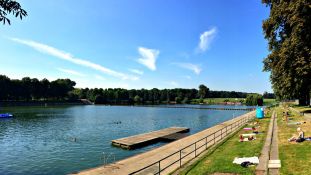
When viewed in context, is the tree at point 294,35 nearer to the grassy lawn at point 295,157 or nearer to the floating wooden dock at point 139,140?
the grassy lawn at point 295,157

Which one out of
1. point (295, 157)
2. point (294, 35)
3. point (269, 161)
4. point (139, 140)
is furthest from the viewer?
point (139, 140)

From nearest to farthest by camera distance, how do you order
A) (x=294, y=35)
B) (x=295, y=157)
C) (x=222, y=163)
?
(x=295, y=157)
(x=222, y=163)
(x=294, y=35)

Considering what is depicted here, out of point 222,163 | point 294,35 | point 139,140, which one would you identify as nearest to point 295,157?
point 222,163

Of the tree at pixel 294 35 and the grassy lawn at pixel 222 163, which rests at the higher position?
the tree at pixel 294 35

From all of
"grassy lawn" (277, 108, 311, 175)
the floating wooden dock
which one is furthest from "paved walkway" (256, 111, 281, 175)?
the floating wooden dock

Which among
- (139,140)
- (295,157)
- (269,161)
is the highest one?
(295,157)

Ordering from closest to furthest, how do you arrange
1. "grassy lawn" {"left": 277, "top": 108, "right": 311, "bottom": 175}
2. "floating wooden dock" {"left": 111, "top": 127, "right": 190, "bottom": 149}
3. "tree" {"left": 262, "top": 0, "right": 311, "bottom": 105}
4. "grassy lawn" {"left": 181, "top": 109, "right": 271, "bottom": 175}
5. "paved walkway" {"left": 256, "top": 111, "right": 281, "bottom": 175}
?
"grassy lawn" {"left": 277, "top": 108, "right": 311, "bottom": 175} → "paved walkway" {"left": 256, "top": 111, "right": 281, "bottom": 175} → "grassy lawn" {"left": 181, "top": 109, "right": 271, "bottom": 175} → "tree" {"left": 262, "top": 0, "right": 311, "bottom": 105} → "floating wooden dock" {"left": 111, "top": 127, "right": 190, "bottom": 149}

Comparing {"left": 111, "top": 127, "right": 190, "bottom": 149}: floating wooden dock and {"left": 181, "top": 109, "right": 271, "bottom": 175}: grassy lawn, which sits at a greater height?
{"left": 181, "top": 109, "right": 271, "bottom": 175}: grassy lawn

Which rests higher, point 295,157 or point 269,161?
point 295,157

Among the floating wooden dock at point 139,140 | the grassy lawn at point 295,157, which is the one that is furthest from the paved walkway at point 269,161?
the floating wooden dock at point 139,140

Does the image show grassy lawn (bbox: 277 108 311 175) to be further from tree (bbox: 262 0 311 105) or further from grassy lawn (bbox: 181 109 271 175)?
tree (bbox: 262 0 311 105)

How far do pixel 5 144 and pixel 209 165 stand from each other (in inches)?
1487

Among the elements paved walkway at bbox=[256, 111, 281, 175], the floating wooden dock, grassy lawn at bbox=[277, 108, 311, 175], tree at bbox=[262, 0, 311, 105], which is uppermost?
tree at bbox=[262, 0, 311, 105]

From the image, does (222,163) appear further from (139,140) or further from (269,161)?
(139,140)
